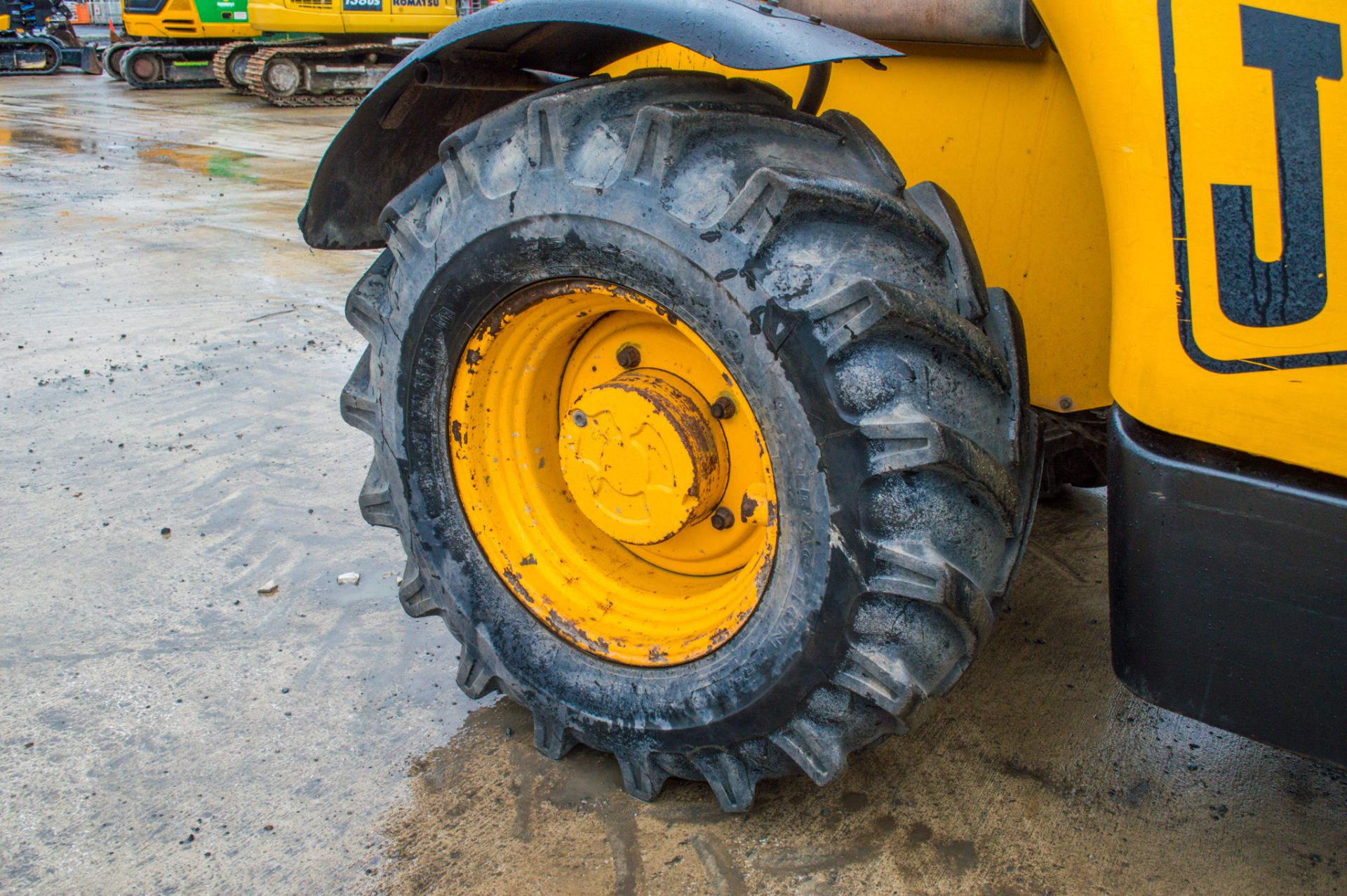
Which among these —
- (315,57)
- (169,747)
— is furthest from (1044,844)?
(315,57)

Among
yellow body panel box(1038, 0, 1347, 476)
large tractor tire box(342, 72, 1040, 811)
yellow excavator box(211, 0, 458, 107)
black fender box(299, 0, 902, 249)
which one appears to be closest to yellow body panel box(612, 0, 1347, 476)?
yellow body panel box(1038, 0, 1347, 476)

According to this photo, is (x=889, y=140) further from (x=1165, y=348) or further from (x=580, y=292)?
(x=1165, y=348)

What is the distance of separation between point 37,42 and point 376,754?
2252 cm

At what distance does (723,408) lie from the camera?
2010 millimetres

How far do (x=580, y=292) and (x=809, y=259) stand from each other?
1.61 feet

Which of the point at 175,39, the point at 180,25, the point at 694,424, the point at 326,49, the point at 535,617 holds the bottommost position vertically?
the point at 535,617

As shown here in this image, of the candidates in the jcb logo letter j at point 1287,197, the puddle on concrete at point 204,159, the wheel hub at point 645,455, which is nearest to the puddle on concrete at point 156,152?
the puddle on concrete at point 204,159

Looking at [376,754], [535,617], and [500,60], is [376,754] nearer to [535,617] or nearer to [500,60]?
[535,617]

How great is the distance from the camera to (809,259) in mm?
1604

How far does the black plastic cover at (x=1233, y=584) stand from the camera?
142 centimetres

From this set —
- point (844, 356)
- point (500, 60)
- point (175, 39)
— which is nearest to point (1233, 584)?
point (844, 356)

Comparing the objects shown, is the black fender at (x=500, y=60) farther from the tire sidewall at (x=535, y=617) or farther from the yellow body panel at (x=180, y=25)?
the yellow body panel at (x=180, y=25)

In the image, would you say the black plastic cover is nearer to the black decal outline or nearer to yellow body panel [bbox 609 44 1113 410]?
the black decal outline

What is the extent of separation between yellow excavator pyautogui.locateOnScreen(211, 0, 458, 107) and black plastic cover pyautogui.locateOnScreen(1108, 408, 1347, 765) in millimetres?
14503
